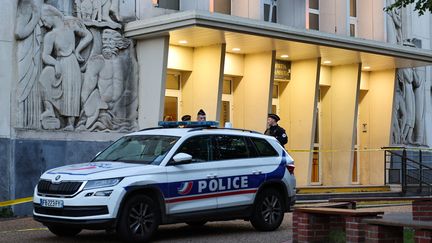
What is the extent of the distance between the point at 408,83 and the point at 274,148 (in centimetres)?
1467

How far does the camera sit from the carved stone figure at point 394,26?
1037 inches

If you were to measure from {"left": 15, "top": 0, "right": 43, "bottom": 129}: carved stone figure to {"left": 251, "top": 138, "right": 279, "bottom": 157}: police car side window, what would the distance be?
5.79 m

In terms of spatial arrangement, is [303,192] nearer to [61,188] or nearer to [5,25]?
[5,25]

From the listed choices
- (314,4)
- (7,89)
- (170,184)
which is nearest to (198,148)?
(170,184)

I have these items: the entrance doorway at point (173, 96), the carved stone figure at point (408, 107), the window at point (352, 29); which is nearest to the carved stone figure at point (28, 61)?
the entrance doorway at point (173, 96)

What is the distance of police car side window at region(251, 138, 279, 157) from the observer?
13797 millimetres

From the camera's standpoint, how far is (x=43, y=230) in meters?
13.5

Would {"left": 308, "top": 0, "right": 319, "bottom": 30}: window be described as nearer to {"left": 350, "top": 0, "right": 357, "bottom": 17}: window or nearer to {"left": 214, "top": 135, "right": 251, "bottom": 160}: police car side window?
{"left": 350, "top": 0, "right": 357, "bottom": 17}: window

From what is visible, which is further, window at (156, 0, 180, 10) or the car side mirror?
window at (156, 0, 180, 10)

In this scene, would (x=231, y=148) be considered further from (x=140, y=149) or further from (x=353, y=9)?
(x=353, y=9)

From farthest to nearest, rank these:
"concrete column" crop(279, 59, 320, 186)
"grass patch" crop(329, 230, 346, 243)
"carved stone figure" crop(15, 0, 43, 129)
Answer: "concrete column" crop(279, 59, 320, 186) → "carved stone figure" crop(15, 0, 43, 129) → "grass patch" crop(329, 230, 346, 243)

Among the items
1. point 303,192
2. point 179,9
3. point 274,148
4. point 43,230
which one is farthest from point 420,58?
point 43,230

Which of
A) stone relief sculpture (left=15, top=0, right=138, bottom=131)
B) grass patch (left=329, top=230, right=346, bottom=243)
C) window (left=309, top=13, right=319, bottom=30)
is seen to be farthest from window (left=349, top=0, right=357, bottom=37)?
grass patch (left=329, top=230, right=346, bottom=243)

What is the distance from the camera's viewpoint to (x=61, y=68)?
17.8 m
